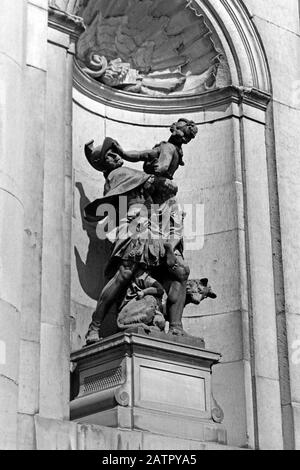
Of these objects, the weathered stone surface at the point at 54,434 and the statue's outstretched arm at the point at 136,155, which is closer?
the weathered stone surface at the point at 54,434

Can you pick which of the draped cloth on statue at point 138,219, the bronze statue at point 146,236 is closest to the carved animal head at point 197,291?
the bronze statue at point 146,236

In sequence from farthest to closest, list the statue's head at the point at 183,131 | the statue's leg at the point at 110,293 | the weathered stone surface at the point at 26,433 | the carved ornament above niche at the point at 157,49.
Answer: the carved ornament above niche at the point at 157,49 < the statue's head at the point at 183,131 < the statue's leg at the point at 110,293 < the weathered stone surface at the point at 26,433

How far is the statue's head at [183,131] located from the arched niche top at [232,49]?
1.13 metres

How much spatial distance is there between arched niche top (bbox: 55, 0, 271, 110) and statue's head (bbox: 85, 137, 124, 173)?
126 centimetres

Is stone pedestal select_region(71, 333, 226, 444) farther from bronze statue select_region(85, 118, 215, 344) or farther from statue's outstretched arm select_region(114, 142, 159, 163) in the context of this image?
statue's outstretched arm select_region(114, 142, 159, 163)

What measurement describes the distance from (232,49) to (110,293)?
3.26m

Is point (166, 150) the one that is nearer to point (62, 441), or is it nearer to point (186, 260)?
point (186, 260)

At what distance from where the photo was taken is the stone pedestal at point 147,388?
9594mm

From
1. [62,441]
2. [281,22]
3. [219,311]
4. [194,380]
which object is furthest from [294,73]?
[62,441]

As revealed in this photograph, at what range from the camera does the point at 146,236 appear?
34.7 ft

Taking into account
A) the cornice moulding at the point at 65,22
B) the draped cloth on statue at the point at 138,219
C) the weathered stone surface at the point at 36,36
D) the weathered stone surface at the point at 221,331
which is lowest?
the weathered stone surface at the point at 221,331

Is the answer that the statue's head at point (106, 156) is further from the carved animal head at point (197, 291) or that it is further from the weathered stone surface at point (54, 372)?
the weathered stone surface at point (54, 372)

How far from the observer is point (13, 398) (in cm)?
852

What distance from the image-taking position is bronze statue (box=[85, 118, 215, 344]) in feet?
34.1
